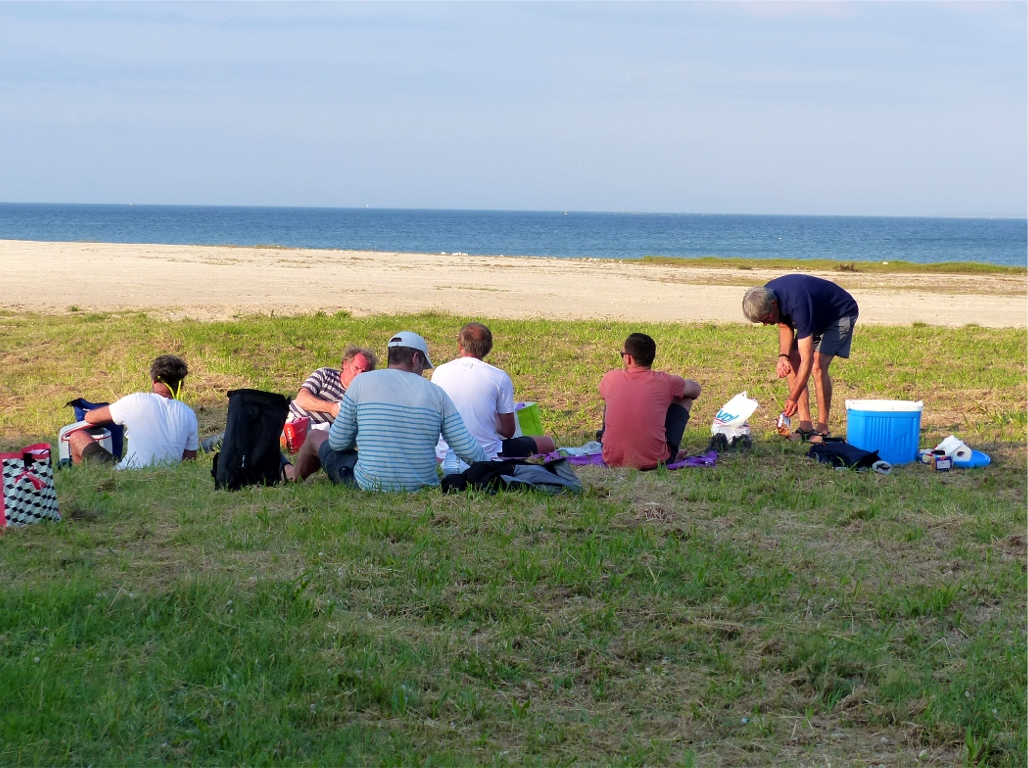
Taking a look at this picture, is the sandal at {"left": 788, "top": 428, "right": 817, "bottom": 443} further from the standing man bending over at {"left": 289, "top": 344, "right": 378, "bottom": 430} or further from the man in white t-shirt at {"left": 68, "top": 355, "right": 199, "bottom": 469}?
the man in white t-shirt at {"left": 68, "top": 355, "right": 199, "bottom": 469}

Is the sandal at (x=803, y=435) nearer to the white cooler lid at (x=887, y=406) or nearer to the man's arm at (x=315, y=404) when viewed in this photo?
the white cooler lid at (x=887, y=406)

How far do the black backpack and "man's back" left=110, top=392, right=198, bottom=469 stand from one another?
1.26 metres

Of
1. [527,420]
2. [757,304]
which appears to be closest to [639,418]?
[527,420]

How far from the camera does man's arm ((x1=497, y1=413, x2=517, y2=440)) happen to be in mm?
7902

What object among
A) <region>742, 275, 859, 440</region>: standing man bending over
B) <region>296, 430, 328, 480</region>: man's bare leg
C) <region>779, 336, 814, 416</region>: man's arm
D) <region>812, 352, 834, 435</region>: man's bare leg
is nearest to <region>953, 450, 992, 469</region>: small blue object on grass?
<region>742, 275, 859, 440</region>: standing man bending over

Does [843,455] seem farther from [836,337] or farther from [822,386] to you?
[836,337]

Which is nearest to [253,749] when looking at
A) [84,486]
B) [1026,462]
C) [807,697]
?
[807,697]

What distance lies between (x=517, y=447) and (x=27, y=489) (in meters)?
3.59

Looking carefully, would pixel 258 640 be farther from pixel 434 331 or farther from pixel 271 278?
pixel 271 278

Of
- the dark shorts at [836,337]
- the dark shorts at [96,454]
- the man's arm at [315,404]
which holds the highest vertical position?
the dark shorts at [836,337]

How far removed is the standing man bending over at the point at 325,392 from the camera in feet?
27.7

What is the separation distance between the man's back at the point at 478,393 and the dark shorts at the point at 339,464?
106 centimetres

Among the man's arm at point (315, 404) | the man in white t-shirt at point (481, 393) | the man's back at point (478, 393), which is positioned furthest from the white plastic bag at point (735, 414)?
the man's arm at point (315, 404)

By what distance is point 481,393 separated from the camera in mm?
7770
